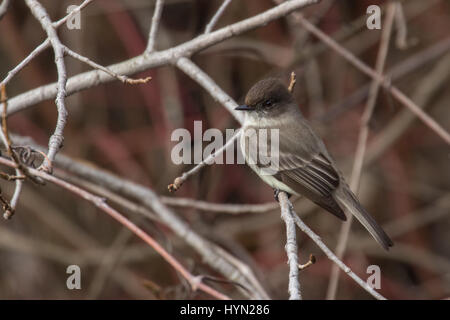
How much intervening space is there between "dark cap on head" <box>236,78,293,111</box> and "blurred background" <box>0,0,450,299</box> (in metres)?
1.83

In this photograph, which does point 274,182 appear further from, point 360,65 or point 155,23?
point 155,23

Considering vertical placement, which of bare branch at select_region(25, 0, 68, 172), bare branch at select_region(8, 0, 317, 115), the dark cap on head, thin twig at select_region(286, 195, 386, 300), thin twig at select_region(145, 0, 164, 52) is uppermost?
the dark cap on head

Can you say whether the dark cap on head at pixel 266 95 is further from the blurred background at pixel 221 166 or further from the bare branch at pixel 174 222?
the blurred background at pixel 221 166

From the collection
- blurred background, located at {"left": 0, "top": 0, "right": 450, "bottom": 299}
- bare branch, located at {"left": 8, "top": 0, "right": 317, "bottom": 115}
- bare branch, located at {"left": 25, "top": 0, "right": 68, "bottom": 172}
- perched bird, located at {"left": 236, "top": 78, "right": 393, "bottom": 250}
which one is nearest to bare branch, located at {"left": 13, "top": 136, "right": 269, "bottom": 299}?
bare branch, located at {"left": 8, "top": 0, "right": 317, "bottom": 115}

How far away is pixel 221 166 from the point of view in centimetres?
629

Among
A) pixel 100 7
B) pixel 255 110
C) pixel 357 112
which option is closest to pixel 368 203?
pixel 357 112

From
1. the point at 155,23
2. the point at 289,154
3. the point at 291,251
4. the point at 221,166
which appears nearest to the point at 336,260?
the point at 291,251

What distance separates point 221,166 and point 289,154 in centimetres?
234

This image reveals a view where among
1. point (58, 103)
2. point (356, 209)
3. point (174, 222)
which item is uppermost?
point (356, 209)

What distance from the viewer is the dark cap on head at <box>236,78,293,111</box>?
3.86m

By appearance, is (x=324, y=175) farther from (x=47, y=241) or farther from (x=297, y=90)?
(x=47, y=241)

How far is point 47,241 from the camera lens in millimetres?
6297

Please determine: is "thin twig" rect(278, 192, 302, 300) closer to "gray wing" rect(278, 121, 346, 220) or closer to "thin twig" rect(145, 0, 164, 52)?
"gray wing" rect(278, 121, 346, 220)
